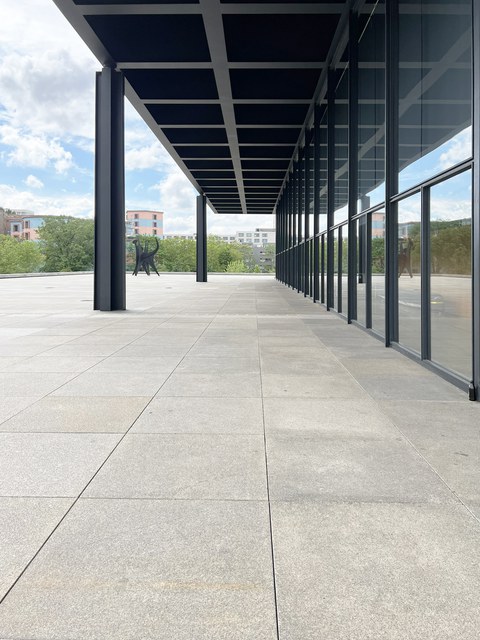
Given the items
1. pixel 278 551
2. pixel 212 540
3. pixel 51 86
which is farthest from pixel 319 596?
pixel 51 86

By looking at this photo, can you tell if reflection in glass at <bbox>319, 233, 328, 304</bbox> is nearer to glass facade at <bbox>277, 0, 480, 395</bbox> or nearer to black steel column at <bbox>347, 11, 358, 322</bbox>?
glass facade at <bbox>277, 0, 480, 395</bbox>

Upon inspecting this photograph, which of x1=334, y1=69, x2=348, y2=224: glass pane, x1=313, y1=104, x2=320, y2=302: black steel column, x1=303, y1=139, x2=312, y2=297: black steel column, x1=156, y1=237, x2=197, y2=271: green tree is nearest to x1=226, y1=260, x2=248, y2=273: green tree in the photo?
x1=156, y1=237, x2=197, y2=271: green tree

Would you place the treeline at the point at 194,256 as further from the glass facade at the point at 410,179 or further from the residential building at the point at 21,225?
the glass facade at the point at 410,179

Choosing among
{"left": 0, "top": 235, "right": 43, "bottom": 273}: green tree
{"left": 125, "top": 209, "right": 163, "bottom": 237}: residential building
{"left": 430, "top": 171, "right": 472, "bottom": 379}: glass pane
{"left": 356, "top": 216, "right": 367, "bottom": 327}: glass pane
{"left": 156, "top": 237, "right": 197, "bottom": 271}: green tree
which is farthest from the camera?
{"left": 125, "top": 209, "right": 163, "bottom": 237}: residential building

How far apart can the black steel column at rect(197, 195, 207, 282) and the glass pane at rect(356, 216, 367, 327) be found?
29707 mm

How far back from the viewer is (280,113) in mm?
20750

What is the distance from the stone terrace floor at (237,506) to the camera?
2469 millimetres

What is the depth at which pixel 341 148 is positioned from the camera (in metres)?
15.6

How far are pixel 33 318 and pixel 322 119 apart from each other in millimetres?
10617

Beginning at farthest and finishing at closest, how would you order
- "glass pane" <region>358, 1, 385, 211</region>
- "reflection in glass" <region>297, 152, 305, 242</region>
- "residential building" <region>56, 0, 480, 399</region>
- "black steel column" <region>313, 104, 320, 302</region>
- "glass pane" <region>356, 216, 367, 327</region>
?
1. "reflection in glass" <region>297, 152, 305, 242</region>
2. "black steel column" <region>313, 104, 320, 302</region>
3. "glass pane" <region>356, 216, 367, 327</region>
4. "glass pane" <region>358, 1, 385, 211</region>
5. "residential building" <region>56, 0, 480, 399</region>

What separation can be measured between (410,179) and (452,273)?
232 cm

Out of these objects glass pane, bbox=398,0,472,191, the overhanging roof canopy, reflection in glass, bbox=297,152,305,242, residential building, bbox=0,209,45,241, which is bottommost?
glass pane, bbox=398,0,472,191

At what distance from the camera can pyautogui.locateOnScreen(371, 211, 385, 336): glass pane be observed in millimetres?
11117

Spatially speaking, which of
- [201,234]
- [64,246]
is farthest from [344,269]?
[64,246]
